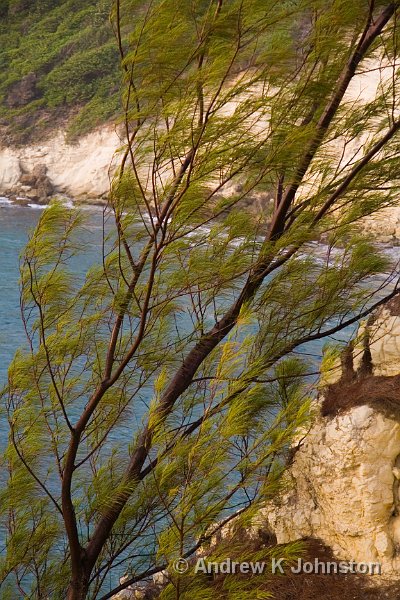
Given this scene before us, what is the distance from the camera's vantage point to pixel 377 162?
2861mm

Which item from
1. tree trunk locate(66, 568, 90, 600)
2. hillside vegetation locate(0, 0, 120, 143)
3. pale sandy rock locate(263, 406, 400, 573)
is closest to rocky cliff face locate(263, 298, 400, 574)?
pale sandy rock locate(263, 406, 400, 573)

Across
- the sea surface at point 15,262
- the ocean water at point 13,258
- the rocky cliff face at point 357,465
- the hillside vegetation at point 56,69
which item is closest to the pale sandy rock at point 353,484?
the rocky cliff face at point 357,465

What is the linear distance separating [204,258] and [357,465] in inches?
36.1

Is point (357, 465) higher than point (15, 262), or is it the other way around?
point (15, 262)

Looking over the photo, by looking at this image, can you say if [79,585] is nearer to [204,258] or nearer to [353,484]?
[353,484]

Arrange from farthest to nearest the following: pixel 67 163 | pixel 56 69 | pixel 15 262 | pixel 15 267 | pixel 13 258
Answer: pixel 56 69
pixel 67 163
pixel 13 258
pixel 15 262
pixel 15 267

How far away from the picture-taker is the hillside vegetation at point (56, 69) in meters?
18.2

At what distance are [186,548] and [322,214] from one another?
4.45 ft

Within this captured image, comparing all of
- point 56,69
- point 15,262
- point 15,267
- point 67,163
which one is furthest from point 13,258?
point 56,69

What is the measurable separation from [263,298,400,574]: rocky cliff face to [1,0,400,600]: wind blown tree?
168 millimetres

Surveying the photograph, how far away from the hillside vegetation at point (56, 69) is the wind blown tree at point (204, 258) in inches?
591

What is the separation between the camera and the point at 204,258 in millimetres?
2973

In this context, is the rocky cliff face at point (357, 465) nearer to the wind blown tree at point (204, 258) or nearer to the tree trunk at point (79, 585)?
the wind blown tree at point (204, 258)

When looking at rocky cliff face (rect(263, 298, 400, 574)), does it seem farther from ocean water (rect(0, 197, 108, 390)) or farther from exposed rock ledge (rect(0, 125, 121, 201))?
exposed rock ledge (rect(0, 125, 121, 201))
